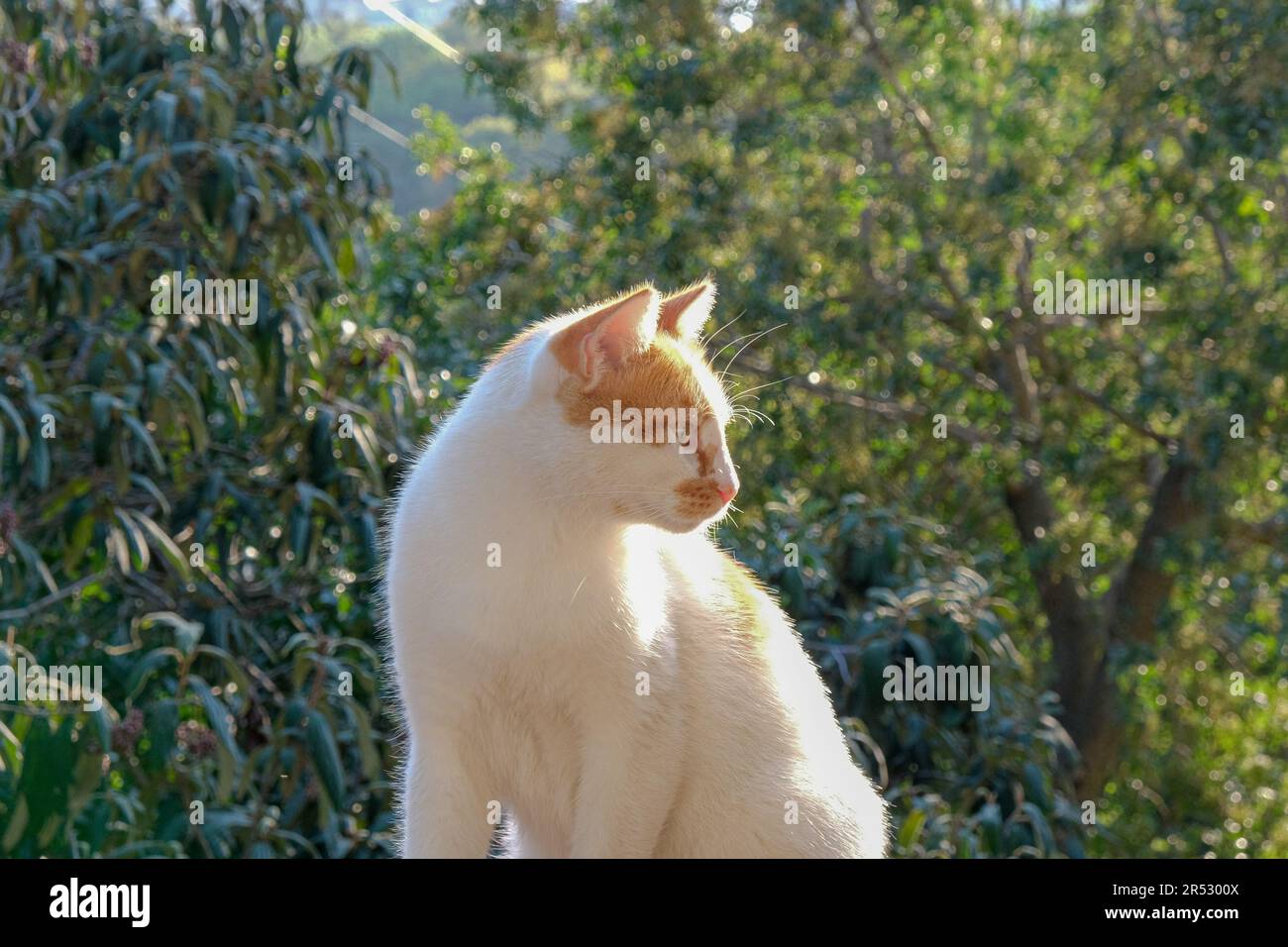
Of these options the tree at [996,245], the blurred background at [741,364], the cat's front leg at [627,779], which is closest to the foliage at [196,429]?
the blurred background at [741,364]

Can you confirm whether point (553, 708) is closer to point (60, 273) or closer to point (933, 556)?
point (60, 273)

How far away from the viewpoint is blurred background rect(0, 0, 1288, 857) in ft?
11.6

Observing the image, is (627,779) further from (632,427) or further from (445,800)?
(632,427)

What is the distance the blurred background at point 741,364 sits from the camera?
3.53 metres

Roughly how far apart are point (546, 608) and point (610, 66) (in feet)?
20.0

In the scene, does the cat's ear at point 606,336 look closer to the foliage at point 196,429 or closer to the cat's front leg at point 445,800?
the cat's front leg at point 445,800

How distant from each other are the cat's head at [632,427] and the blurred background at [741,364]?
0.45m

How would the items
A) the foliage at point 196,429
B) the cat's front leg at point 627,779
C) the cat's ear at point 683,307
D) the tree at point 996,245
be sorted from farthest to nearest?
the tree at point 996,245 < the foliage at point 196,429 < the cat's ear at point 683,307 < the cat's front leg at point 627,779

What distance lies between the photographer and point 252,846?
10.5ft

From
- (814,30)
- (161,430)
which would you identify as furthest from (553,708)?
(814,30)

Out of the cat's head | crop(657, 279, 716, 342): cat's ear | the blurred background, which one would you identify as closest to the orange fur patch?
the cat's head

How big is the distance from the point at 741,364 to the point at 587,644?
5.73 meters

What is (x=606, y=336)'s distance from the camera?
6.05 feet

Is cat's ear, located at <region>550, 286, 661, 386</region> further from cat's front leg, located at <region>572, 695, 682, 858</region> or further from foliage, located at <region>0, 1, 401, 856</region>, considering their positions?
foliage, located at <region>0, 1, 401, 856</region>
